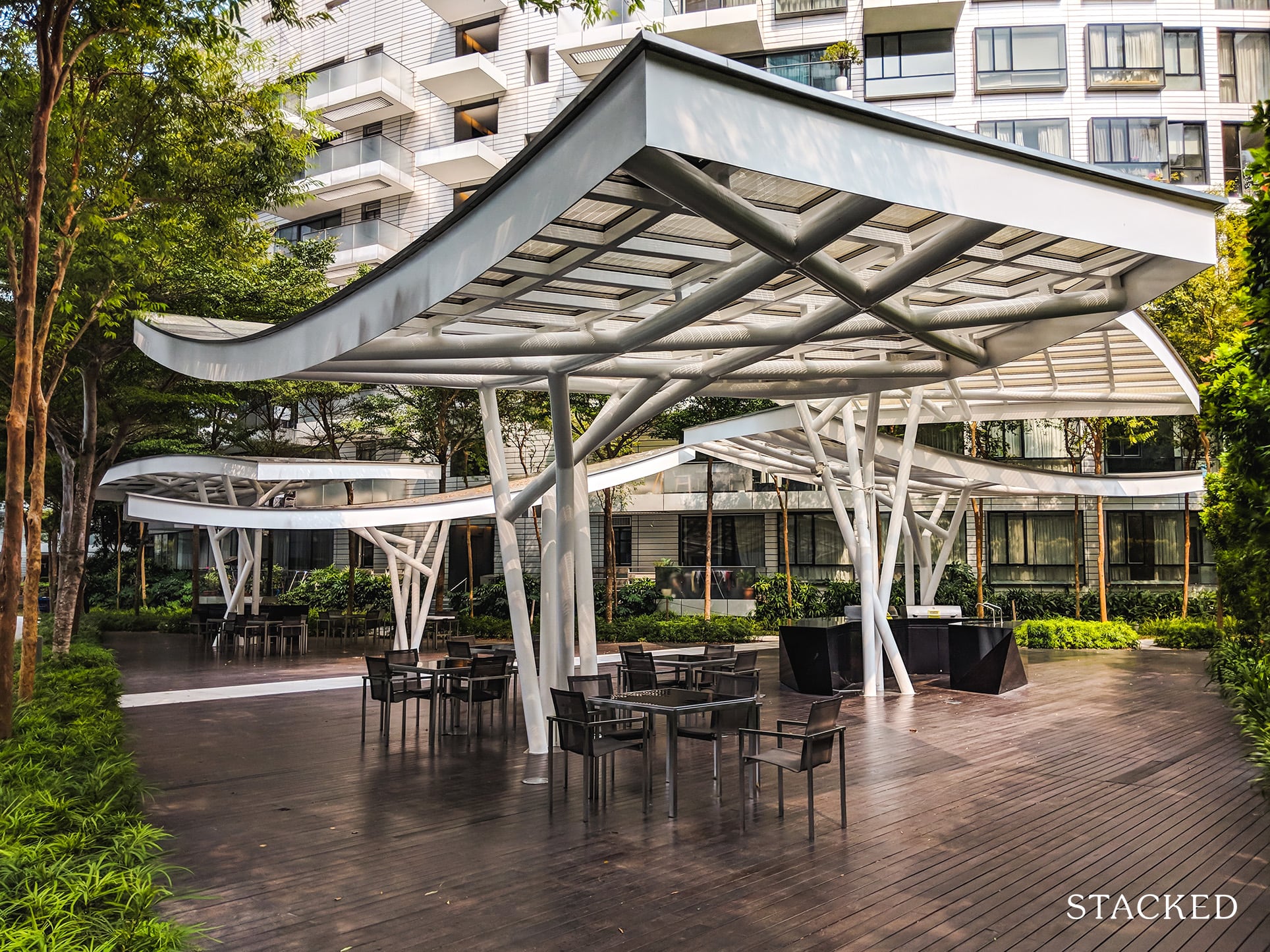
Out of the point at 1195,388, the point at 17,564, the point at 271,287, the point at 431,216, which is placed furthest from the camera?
the point at 431,216

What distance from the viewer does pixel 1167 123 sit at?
91.8ft

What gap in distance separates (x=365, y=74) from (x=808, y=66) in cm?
1526

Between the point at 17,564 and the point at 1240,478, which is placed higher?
the point at 1240,478

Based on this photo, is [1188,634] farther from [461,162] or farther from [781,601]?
[461,162]

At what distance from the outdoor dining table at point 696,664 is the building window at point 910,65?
73.5 ft

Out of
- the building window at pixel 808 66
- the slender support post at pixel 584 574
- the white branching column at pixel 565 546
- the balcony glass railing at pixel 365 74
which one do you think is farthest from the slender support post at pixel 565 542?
the balcony glass railing at pixel 365 74

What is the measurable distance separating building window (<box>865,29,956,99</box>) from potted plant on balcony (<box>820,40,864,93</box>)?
2.17 feet

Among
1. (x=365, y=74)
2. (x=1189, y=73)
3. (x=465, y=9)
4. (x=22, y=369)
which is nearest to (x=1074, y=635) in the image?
(x=1189, y=73)

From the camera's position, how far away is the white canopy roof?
4305 mm

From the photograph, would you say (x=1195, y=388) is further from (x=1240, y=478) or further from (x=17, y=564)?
(x=17, y=564)

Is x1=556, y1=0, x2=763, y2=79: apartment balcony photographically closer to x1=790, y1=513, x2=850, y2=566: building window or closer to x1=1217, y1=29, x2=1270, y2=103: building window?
x1=1217, y1=29, x2=1270, y2=103: building window

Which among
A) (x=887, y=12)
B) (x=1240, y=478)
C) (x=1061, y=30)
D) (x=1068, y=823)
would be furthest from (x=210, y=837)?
(x=1061, y=30)

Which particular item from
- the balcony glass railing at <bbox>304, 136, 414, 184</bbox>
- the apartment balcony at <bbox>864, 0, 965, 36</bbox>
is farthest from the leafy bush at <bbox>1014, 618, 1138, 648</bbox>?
the balcony glass railing at <bbox>304, 136, 414, 184</bbox>

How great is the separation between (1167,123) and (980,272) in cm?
Answer: 2603
